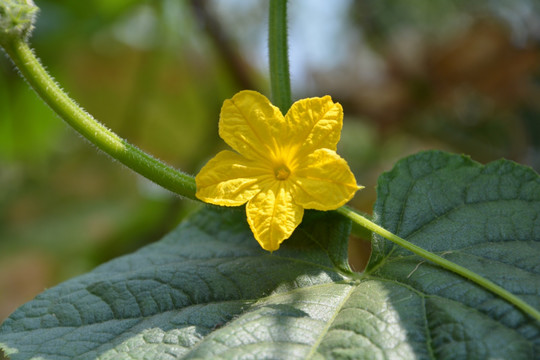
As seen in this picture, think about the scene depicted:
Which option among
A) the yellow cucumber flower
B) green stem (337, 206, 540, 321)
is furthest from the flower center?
green stem (337, 206, 540, 321)

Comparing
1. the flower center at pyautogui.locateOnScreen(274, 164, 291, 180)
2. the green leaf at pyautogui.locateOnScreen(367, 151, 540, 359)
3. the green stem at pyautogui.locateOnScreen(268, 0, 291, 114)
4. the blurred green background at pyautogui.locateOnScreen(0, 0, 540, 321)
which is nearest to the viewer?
the green leaf at pyautogui.locateOnScreen(367, 151, 540, 359)

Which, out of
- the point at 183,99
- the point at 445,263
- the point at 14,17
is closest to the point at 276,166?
the point at 445,263

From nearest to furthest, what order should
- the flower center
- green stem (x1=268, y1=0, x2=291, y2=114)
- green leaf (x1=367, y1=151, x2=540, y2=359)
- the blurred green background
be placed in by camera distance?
green leaf (x1=367, y1=151, x2=540, y2=359) → the flower center → green stem (x1=268, y1=0, x2=291, y2=114) → the blurred green background

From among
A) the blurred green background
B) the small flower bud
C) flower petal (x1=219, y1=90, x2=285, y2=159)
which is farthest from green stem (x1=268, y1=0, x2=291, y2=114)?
the blurred green background

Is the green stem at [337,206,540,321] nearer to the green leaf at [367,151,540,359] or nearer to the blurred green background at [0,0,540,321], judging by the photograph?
the green leaf at [367,151,540,359]

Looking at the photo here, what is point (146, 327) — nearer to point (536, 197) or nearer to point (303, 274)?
point (303, 274)

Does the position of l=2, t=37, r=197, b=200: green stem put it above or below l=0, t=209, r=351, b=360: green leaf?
above

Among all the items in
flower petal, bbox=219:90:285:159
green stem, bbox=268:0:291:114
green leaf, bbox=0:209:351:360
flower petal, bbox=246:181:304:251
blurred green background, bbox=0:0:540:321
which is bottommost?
green leaf, bbox=0:209:351:360

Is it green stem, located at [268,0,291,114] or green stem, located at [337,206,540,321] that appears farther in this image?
green stem, located at [268,0,291,114]
